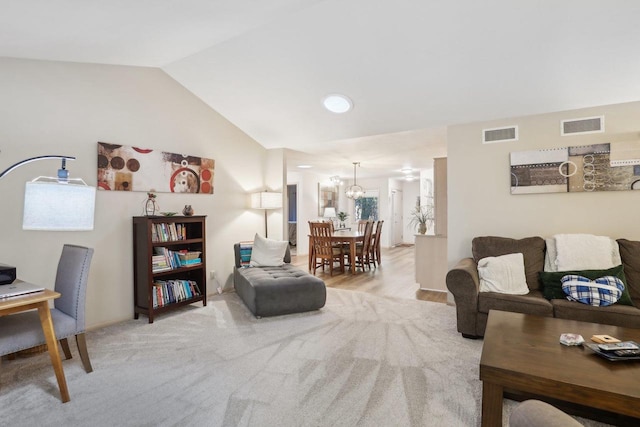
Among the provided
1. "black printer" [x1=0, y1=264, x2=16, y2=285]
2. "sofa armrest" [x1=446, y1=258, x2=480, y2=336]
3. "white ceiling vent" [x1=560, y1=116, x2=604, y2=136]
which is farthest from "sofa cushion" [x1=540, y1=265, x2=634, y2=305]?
"black printer" [x1=0, y1=264, x2=16, y2=285]

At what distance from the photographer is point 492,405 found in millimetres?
1653

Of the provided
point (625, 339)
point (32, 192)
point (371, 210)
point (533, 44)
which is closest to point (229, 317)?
point (32, 192)

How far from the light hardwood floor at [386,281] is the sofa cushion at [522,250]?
1018mm

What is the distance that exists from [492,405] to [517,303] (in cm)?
140

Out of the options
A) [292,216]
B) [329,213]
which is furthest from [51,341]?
[292,216]

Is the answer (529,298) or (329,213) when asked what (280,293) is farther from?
(329,213)

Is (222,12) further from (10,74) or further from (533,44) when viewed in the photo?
(533,44)

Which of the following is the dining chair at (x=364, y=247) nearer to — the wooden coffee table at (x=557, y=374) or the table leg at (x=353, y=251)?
the table leg at (x=353, y=251)

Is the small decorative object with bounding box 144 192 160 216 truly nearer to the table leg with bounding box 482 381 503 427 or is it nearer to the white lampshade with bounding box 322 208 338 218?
the table leg with bounding box 482 381 503 427

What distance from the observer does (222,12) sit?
2.50 metres

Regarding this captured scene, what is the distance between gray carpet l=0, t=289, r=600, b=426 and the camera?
187 centimetres

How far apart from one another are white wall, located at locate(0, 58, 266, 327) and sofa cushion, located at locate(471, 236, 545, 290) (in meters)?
3.28

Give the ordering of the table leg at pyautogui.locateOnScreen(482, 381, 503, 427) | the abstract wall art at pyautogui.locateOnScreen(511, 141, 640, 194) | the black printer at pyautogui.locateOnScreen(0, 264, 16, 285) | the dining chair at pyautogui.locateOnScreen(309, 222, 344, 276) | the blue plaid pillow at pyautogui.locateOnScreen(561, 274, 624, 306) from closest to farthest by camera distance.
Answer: the table leg at pyautogui.locateOnScreen(482, 381, 503, 427) < the black printer at pyautogui.locateOnScreen(0, 264, 16, 285) < the blue plaid pillow at pyautogui.locateOnScreen(561, 274, 624, 306) < the abstract wall art at pyautogui.locateOnScreen(511, 141, 640, 194) < the dining chair at pyautogui.locateOnScreen(309, 222, 344, 276)

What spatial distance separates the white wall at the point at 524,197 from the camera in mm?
3148
